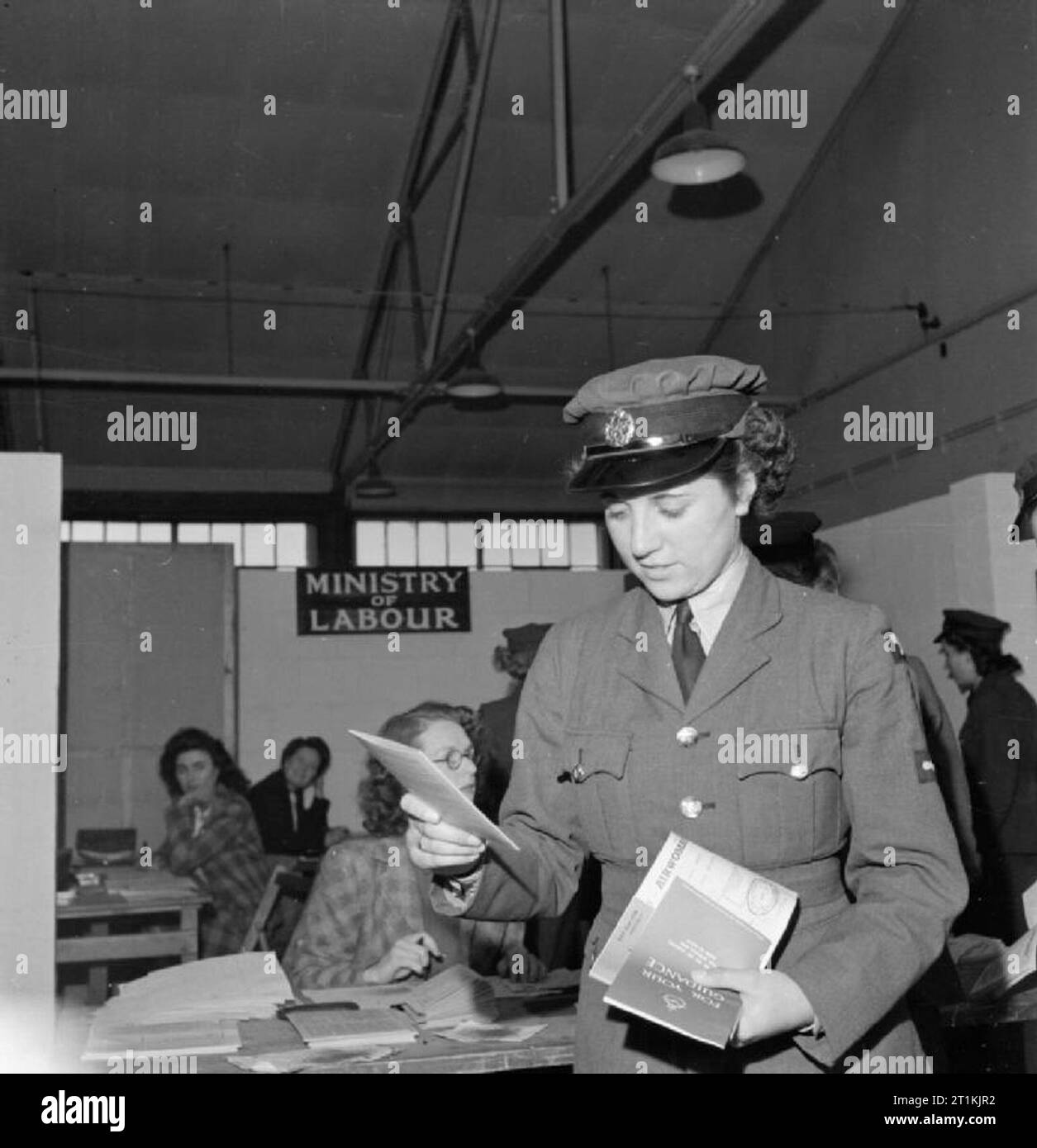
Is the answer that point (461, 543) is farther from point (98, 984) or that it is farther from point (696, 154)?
point (98, 984)

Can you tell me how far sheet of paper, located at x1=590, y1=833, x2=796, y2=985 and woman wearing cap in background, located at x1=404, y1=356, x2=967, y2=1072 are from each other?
5 centimetres

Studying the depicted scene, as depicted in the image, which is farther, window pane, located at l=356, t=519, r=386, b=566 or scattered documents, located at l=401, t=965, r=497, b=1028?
window pane, located at l=356, t=519, r=386, b=566

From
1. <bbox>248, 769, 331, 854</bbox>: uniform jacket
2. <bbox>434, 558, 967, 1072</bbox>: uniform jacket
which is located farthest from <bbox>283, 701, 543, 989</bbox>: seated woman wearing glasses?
<bbox>248, 769, 331, 854</bbox>: uniform jacket

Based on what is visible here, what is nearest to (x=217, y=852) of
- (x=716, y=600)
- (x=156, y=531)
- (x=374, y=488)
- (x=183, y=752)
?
(x=183, y=752)

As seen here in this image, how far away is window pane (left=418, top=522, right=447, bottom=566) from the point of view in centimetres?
1285

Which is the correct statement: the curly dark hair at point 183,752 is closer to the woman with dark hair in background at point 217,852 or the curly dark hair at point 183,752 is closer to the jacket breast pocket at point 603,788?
the woman with dark hair in background at point 217,852

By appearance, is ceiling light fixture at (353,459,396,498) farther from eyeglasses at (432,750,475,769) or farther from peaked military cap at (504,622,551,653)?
eyeglasses at (432,750,475,769)

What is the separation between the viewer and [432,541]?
12883mm

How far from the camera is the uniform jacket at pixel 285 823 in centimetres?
683

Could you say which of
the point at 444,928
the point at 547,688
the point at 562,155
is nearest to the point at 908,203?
the point at 562,155

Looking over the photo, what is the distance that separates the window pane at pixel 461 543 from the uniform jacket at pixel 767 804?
11.3m

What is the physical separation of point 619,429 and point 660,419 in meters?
Answer: 0.05

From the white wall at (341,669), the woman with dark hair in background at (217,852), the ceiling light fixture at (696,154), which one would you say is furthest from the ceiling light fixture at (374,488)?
the woman with dark hair in background at (217,852)

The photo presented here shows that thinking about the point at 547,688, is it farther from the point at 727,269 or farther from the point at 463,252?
the point at 727,269
